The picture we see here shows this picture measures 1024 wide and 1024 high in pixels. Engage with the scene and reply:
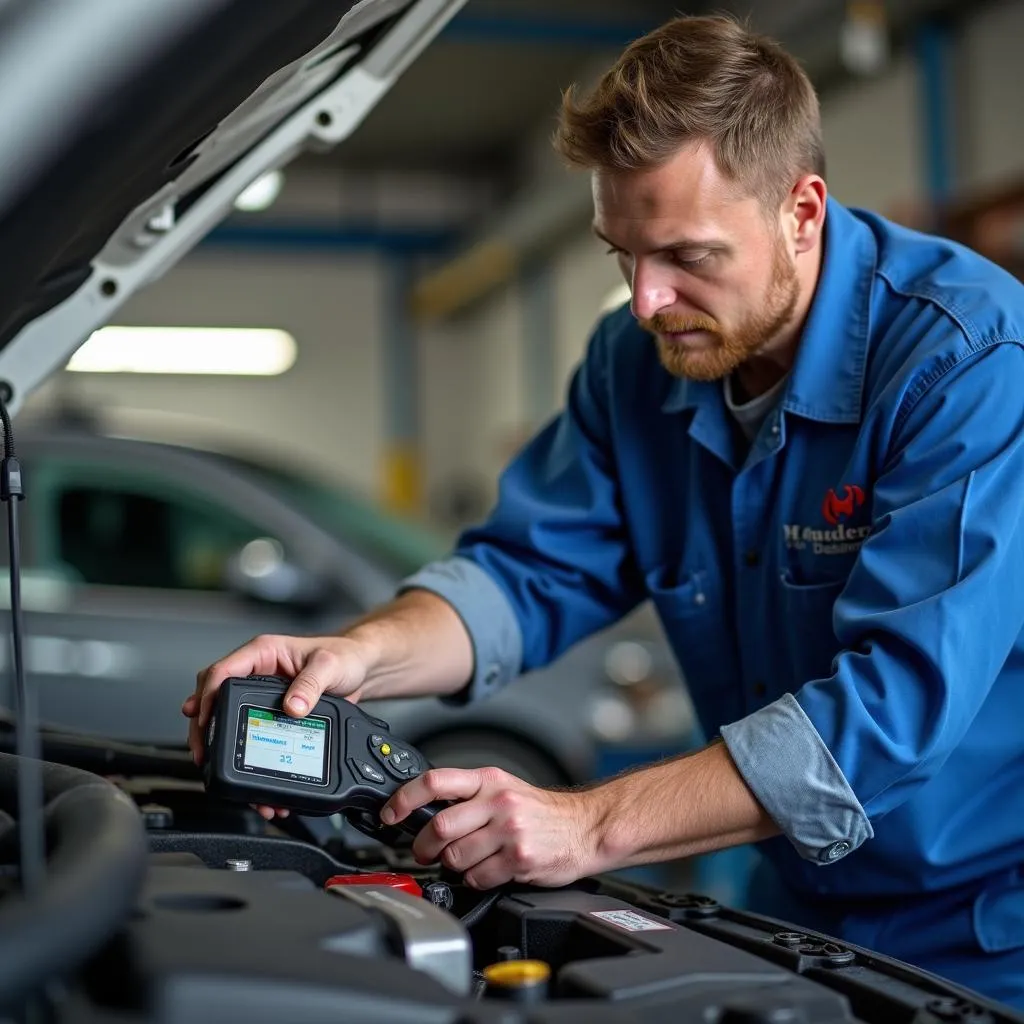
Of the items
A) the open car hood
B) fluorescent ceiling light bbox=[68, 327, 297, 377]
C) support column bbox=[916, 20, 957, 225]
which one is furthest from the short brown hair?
fluorescent ceiling light bbox=[68, 327, 297, 377]

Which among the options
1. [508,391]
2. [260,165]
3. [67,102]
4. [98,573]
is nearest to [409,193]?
[508,391]

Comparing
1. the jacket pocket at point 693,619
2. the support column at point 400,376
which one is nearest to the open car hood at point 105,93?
the jacket pocket at point 693,619

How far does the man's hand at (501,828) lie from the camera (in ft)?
3.99

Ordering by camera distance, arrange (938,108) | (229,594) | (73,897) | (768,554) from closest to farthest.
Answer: (73,897)
(768,554)
(229,594)
(938,108)

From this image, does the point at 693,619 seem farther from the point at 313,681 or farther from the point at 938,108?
the point at 938,108

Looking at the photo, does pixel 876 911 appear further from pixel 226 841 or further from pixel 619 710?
pixel 619 710

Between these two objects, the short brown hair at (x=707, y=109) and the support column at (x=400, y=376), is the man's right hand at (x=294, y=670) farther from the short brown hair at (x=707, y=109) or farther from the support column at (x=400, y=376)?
the support column at (x=400, y=376)

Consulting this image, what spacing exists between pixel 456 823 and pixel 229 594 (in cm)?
285

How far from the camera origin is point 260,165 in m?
1.62

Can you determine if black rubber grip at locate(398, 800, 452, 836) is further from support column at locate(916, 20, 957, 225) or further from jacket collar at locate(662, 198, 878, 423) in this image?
support column at locate(916, 20, 957, 225)

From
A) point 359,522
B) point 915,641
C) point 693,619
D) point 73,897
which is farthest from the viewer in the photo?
point 359,522

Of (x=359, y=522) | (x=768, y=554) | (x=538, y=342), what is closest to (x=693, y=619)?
(x=768, y=554)

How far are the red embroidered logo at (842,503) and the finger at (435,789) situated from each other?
0.47 m

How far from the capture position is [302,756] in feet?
4.15
